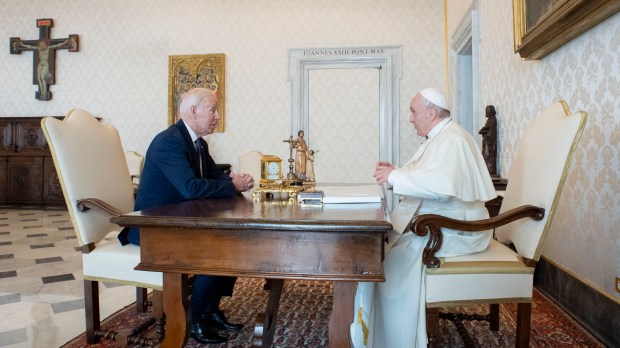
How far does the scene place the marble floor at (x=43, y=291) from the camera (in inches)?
101

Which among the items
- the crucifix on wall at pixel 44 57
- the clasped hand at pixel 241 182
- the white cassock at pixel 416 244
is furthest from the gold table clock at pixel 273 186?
the crucifix on wall at pixel 44 57

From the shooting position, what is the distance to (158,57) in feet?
26.9

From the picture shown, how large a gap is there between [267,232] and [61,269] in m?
3.38

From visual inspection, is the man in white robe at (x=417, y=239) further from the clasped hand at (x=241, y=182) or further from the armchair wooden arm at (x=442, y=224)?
the clasped hand at (x=241, y=182)

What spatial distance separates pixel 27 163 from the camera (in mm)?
8344

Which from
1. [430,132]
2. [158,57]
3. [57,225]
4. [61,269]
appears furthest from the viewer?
[158,57]

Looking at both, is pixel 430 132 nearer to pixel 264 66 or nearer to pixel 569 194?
pixel 569 194

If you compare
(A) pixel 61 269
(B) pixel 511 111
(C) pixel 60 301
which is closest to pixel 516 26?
(B) pixel 511 111

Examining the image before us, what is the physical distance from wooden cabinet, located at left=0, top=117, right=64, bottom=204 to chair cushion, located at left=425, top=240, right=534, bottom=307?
8158 mm

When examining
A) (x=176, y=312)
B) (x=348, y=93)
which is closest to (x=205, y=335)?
(x=176, y=312)

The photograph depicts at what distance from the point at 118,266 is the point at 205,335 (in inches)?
23.6

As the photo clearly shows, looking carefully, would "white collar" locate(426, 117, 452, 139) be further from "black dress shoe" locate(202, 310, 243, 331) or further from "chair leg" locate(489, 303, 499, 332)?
"black dress shoe" locate(202, 310, 243, 331)

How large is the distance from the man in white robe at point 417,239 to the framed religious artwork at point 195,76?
6.10m

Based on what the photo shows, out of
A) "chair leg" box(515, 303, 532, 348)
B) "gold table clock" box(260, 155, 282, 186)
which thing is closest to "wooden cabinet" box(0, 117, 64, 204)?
"gold table clock" box(260, 155, 282, 186)
